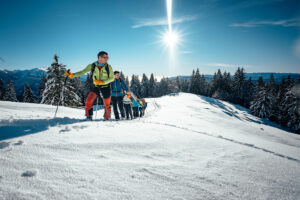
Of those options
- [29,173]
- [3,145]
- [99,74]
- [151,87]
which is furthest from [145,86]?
[29,173]

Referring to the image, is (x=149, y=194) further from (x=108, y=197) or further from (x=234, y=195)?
(x=234, y=195)

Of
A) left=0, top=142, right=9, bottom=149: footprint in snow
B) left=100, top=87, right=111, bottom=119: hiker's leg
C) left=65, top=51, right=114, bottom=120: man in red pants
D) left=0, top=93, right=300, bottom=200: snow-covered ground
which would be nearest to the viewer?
left=0, top=93, right=300, bottom=200: snow-covered ground

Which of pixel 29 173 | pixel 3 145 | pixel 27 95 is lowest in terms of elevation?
pixel 29 173

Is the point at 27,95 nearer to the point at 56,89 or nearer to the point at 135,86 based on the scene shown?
the point at 56,89

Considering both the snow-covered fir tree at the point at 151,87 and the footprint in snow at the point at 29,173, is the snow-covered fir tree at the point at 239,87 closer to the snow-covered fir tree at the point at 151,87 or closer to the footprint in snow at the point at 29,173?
the snow-covered fir tree at the point at 151,87

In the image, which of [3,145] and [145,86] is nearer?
[3,145]

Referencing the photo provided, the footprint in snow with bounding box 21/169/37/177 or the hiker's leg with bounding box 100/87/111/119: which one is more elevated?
the hiker's leg with bounding box 100/87/111/119

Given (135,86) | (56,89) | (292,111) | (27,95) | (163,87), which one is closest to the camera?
(56,89)

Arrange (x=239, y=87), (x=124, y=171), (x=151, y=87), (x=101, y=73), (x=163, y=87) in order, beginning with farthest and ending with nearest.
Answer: (x=163, y=87) → (x=151, y=87) → (x=239, y=87) → (x=101, y=73) → (x=124, y=171)

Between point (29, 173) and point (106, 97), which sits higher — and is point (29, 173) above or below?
below

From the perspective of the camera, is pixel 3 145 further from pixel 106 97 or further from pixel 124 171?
pixel 106 97

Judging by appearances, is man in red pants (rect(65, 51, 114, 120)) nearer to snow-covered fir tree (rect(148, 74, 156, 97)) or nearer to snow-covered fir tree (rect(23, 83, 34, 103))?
snow-covered fir tree (rect(23, 83, 34, 103))

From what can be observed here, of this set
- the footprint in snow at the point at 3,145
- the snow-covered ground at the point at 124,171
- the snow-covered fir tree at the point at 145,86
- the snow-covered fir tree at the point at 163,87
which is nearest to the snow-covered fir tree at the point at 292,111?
the snow-covered ground at the point at 124,171

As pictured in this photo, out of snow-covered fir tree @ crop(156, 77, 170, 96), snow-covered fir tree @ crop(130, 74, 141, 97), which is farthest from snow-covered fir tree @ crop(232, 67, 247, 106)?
snow-covered fir tree @ crop(130, 74, 141, 97)
